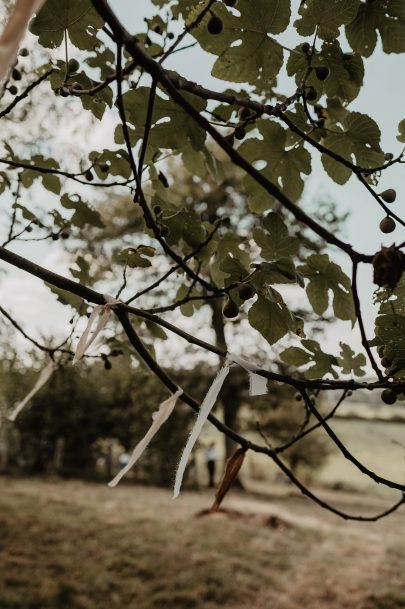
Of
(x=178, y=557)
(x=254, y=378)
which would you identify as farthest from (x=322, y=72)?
(x=178, y=557)

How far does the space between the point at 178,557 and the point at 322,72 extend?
6.94 metres

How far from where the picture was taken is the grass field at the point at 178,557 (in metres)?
5.35

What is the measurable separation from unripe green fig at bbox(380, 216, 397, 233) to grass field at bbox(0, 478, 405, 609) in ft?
16.6

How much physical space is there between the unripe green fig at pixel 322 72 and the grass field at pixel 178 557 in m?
5.21

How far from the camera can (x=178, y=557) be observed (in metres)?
6.77

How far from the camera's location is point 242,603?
544 centimetres

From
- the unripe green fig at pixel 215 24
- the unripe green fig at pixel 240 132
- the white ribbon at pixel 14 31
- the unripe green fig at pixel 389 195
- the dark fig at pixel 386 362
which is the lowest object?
the dark fig at pixel 386 362

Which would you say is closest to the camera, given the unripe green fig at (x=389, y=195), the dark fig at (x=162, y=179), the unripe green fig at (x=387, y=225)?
the unripe green fig at (x=387, y=225)

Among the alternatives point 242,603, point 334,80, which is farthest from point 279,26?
point 242,603

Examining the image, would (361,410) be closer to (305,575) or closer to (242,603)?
(305,575)

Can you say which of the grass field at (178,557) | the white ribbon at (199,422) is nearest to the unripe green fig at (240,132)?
the white ribbon at (199,422)

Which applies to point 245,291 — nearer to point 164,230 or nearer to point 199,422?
point 199,422

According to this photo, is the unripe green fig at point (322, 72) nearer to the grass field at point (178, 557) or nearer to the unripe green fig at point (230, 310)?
the unripe green fig at point (230, 310)

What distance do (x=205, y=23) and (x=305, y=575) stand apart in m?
7.27
